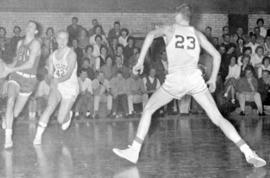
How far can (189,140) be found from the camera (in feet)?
32.3

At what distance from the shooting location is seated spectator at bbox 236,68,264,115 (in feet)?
47.2

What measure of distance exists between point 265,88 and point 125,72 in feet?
12.0

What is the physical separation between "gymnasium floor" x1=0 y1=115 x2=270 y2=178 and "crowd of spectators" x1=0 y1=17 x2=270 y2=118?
1562mm

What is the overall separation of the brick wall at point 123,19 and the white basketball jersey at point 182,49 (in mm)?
10012

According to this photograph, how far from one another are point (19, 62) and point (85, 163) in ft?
7.45

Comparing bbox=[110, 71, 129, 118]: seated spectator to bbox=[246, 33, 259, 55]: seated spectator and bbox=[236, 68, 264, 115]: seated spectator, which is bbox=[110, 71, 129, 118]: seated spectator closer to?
bbox=[236, 68, 264, 115]: seated spectator

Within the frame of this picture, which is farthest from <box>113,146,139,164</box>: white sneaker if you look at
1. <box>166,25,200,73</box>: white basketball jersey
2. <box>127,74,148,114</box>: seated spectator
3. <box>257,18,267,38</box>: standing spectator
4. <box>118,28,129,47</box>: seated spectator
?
<box>257,18,267,38</box>: standing spectator

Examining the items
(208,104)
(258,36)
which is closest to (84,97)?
(258,36)

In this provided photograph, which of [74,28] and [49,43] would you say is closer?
[49,43]

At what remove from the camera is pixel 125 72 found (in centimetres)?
1441

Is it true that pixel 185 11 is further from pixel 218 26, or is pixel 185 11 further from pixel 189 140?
pixel 218 26

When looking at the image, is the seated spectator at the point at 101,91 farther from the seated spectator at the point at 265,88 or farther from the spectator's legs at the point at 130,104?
the seated spectator at the point at 265,88

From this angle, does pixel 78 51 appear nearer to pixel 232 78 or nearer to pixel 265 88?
pixel 232 78

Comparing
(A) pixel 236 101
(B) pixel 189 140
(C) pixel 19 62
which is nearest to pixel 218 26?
(A) pixel 236 101
